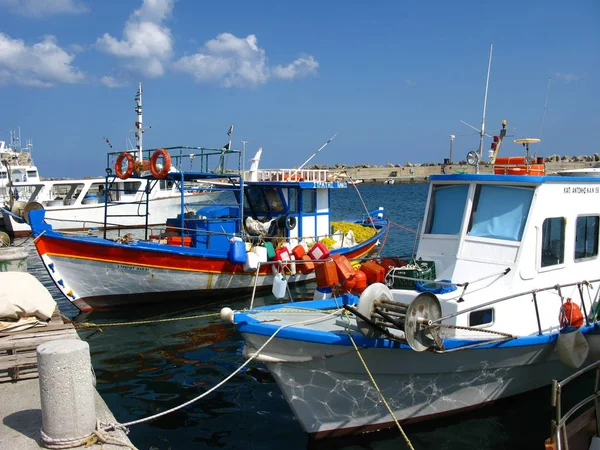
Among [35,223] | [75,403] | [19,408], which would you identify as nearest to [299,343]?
[75,403]

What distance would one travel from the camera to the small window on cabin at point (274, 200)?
16.5 m

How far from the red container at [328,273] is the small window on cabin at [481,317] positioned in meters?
2.21

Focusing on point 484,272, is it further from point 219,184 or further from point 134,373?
point 219,184

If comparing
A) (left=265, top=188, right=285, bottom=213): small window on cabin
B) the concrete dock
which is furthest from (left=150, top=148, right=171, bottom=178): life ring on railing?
the concrete dock

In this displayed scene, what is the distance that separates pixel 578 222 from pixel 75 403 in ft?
23.4

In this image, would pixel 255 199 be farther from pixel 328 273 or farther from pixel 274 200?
pixel 328 273

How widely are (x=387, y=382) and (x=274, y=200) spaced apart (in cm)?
1032

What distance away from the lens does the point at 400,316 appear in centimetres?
586

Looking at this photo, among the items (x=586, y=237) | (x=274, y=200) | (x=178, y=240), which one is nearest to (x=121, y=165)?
(x=178, y=240)

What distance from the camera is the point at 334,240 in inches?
661

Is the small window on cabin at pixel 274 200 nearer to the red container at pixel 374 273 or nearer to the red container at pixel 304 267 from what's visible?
the red container at pixel 304 267

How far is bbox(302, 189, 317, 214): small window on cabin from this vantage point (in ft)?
53.7

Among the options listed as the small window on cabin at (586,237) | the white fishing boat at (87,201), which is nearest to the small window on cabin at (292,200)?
the small window on cabin at (586,237)

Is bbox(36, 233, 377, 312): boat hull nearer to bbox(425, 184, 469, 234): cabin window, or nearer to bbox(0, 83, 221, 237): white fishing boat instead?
bbox(425, 184, 469, 234): cabin window
